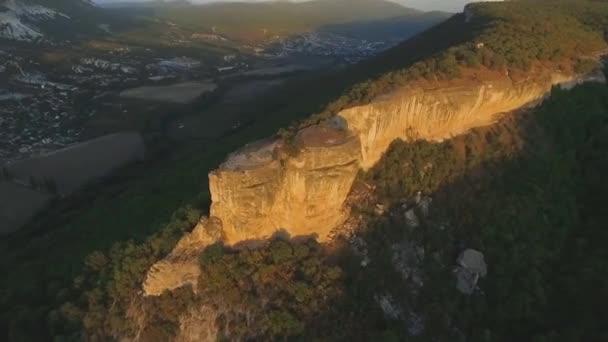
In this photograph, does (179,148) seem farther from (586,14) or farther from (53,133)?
(586,14)

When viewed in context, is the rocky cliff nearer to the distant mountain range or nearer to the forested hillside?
the forested hillside

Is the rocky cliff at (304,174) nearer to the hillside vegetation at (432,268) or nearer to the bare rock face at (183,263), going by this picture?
the bare rock face at (183,263)

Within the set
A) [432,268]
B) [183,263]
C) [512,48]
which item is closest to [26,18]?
[183,263]

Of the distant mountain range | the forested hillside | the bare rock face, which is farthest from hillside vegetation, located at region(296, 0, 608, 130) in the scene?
the distant mountain range

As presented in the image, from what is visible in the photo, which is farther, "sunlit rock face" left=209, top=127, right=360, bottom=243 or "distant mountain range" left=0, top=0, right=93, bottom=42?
"distant mountain range" left=0, top=0, right=93, bottom=42

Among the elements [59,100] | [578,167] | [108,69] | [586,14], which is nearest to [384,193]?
[578,167]

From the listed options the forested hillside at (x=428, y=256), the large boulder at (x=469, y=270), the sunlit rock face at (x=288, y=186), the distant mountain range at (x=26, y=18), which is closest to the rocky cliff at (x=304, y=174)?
the sunlit rock face at (x=288, y=186)
